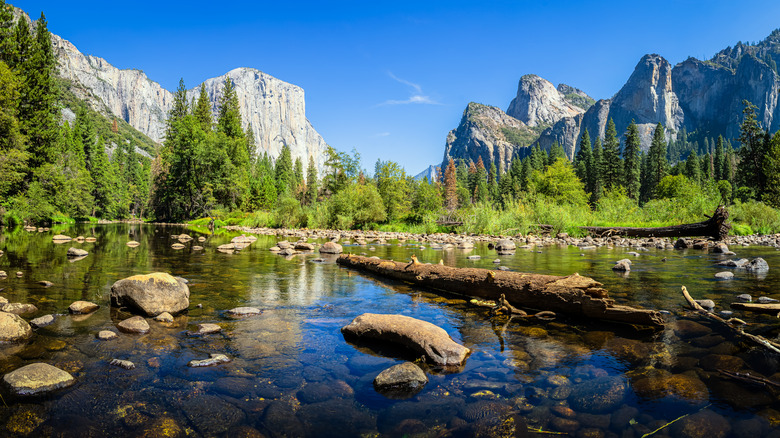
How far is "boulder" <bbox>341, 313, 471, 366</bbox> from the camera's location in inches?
162

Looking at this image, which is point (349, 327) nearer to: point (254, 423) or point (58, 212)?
point (254, 423)

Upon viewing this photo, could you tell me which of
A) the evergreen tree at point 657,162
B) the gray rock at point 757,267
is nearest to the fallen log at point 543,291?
the gray rock at point 757,267

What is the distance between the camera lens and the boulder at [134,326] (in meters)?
4.97

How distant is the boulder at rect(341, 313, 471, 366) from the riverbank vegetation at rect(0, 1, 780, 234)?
24.1m

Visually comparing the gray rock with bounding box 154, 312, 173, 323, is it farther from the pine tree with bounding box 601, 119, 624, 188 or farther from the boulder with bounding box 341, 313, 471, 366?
the pine tree with bounding box 601, 119, 624, 188

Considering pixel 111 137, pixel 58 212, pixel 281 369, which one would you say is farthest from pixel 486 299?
pixel 111 137

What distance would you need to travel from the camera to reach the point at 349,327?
512 cm

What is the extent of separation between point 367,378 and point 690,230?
24.0 m

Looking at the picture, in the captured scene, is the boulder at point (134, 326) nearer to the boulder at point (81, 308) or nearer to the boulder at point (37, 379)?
the boulder at point (81, 308)

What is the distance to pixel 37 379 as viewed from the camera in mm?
3273

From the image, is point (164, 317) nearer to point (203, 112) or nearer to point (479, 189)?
point (203, 112)

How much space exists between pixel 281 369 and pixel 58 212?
54970 mm

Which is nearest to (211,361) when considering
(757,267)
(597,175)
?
(757,267)

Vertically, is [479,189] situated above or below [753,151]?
above
